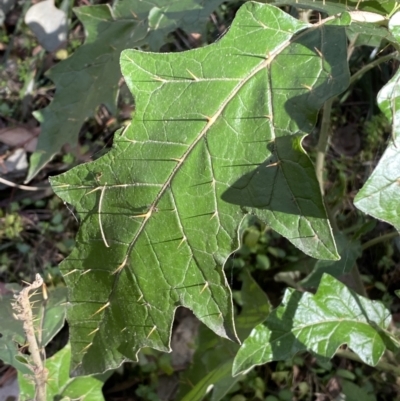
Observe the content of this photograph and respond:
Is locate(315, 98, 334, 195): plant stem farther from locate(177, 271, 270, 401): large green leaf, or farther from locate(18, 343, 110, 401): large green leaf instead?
locate(18, 343, 110, 401): large green leaf

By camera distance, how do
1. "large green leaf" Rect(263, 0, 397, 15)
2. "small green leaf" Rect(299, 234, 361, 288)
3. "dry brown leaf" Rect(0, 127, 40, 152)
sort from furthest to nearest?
"dry brown leaf" Rect(0, 127, 40, 152)
"small green leaf" Rect(299, 234, 361, 288)
"large green leaf" Rect(263, 0, 397, 15)

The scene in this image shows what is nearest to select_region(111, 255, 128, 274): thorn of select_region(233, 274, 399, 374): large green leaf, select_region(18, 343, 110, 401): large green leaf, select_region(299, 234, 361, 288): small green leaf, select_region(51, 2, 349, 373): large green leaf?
select_region(51, 2, 349, 373): large green leaf

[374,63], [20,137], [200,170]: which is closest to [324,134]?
[374,63]

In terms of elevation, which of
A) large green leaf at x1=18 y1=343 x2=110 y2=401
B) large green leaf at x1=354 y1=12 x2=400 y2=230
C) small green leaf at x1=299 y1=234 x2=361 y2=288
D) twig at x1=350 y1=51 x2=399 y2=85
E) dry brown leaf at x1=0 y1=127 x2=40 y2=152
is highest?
large green leaf at x1=354 y1=12 x2=400 y2=230

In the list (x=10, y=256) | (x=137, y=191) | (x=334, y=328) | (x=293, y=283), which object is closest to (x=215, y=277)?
(x=137, y=191)

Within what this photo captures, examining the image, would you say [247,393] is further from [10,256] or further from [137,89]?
[137,89]

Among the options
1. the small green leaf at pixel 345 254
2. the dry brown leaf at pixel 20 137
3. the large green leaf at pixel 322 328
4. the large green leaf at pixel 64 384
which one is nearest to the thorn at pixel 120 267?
the large green leaf at pixel 322 328
